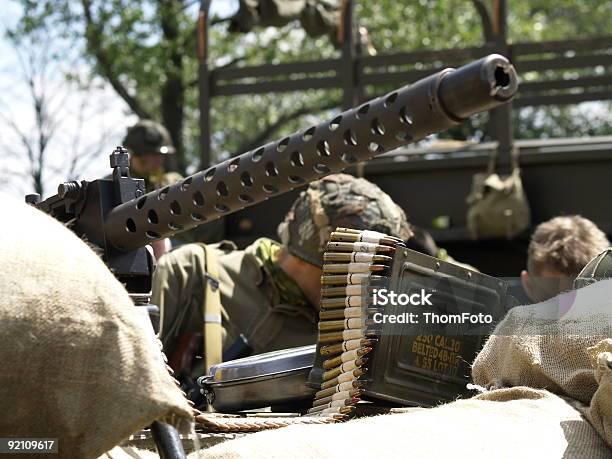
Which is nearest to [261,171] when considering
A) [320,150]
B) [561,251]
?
[320,150]

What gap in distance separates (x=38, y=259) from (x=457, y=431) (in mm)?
688

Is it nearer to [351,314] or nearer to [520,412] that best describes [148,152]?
[351,314]

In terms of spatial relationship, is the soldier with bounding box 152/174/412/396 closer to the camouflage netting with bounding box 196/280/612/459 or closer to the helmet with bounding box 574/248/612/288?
the helmet with bounding box 574/248/612/288

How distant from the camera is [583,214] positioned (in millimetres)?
6371

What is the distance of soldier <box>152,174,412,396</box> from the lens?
413 cm

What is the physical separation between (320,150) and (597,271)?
0.66 metres

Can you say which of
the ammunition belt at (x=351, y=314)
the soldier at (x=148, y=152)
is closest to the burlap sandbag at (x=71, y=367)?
the ammunition belt at (x=351, y=314)

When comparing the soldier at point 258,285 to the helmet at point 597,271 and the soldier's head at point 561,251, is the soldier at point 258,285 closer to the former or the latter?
the soldier's head at point 561,251

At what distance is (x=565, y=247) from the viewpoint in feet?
13.9

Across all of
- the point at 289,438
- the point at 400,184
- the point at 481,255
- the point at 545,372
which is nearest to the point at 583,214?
the point at 481,255

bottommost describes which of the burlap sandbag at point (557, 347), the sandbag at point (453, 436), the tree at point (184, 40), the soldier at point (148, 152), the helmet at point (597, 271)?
the sandbag at point (453, 436)

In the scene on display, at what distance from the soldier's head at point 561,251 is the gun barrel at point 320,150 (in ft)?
7.89

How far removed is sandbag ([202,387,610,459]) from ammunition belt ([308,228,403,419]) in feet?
1.45

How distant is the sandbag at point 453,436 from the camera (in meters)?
1.54
